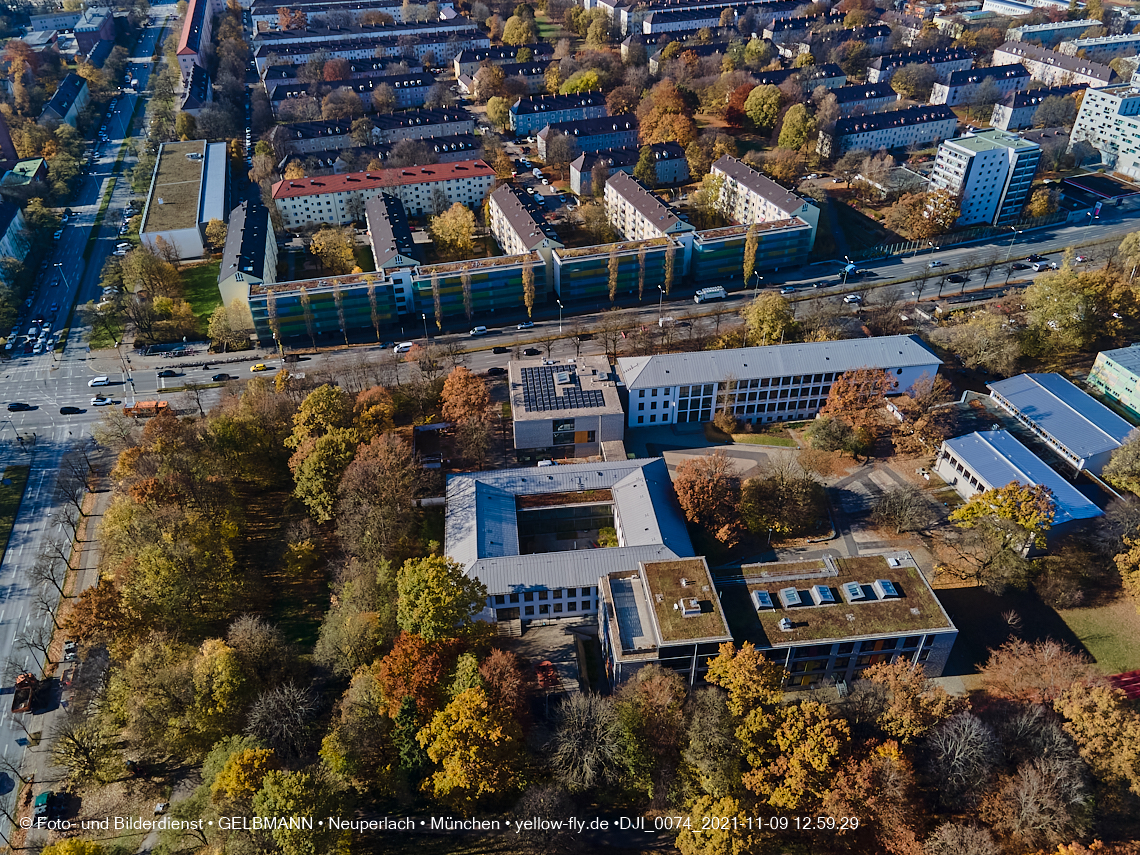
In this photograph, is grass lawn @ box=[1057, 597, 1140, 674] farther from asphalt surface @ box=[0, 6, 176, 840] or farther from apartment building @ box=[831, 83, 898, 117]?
apartment building @ box=[831, 83, 898, 117]

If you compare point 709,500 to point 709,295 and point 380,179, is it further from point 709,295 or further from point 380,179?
point 380,179

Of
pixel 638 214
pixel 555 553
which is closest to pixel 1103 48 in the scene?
pixel 638 214

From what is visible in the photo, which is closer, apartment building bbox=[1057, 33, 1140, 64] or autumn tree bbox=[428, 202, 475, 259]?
autumn tree bbox=[428, 202, 475, 259]

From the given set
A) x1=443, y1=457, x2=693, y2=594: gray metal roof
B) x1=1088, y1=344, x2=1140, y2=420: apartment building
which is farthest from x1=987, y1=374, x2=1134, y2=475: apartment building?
→ x1=443, y1=457, x2=693, y2=594: gray metal roof

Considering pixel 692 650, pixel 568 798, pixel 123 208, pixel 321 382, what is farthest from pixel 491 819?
pixel 123 208

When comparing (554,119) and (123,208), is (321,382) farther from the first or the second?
(554,119)

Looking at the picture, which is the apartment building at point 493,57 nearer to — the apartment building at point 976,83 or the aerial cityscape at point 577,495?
the aerial cityscape at point 577,495
